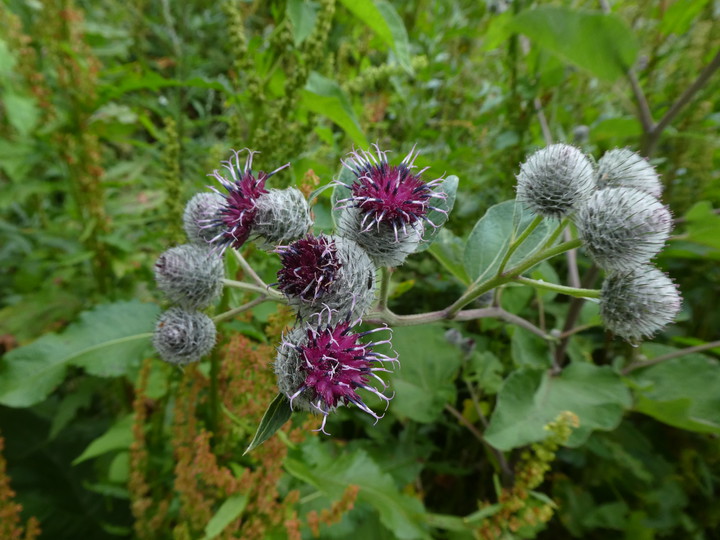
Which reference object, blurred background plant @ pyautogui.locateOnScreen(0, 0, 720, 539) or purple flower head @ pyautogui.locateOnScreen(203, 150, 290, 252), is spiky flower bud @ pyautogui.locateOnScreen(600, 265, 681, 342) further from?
purple flower head @ pyautogui.locateOnScreen(203, 150, 290, 252)

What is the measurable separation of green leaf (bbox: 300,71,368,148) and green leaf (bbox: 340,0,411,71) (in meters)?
0.21

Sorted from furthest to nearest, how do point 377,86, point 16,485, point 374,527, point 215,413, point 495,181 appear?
point 377,86 < point 495,181 < point 16,485 < point 374,527 < point 215,413

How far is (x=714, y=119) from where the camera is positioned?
2.08 metres

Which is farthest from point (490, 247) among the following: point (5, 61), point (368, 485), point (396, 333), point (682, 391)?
point (5, 61)

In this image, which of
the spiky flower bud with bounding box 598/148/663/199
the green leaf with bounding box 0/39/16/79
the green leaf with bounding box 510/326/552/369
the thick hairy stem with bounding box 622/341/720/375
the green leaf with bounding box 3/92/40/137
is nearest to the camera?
the spiky flower bud with bounding box 598/148/663/199

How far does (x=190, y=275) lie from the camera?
43.1 inches

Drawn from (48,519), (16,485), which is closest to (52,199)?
(16,485)

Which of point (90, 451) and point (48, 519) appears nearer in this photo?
point (90, 451)

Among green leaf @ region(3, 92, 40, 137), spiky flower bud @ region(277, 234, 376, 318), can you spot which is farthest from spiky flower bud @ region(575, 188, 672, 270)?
green leaf @ region(3, 92, 40, 137)

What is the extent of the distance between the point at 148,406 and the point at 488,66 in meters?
2.75

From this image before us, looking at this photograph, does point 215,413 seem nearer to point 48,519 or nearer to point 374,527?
point 374,527

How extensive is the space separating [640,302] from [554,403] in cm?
59

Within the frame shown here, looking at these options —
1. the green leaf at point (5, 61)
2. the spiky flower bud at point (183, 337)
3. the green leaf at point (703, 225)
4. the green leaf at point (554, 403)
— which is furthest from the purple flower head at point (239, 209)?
the green leaf at point (5, 61)

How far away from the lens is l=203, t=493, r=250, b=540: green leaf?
1111 mm
